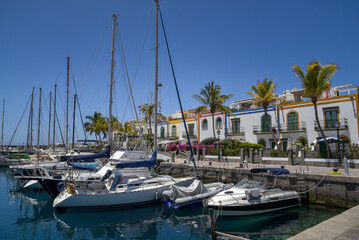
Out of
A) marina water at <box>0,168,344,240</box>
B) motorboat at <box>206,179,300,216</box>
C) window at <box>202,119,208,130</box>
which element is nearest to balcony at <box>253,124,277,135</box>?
window at <box>202,119,208,130</box>

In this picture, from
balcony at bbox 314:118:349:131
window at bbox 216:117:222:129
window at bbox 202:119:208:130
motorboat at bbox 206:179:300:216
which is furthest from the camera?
window at bbox 202:119:208:130

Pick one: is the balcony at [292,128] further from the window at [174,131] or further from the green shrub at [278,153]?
the window at [174,131]

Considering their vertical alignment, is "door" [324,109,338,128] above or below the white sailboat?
above

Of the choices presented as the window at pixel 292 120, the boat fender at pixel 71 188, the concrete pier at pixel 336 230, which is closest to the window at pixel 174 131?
the window at pixel 292 120

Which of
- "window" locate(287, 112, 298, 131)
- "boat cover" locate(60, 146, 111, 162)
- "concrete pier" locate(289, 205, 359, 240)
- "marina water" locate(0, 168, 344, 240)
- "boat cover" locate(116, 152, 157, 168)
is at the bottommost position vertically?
"marina water" locate(0, 168, 344, 240)

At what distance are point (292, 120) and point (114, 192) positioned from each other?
2483 centimetres

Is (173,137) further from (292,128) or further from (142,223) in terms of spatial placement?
(142,223)

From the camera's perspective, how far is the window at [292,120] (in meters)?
29.8

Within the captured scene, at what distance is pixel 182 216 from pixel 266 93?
20165 mm

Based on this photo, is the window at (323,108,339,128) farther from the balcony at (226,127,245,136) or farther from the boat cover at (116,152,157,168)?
the boat cover at (116,152,157,168)

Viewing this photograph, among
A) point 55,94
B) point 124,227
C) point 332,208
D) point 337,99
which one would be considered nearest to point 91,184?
point 124,227

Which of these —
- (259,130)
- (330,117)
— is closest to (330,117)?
(330,117)

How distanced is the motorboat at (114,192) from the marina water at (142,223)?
0.54 metres

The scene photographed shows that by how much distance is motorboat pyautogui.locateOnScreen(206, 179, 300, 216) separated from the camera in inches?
456
